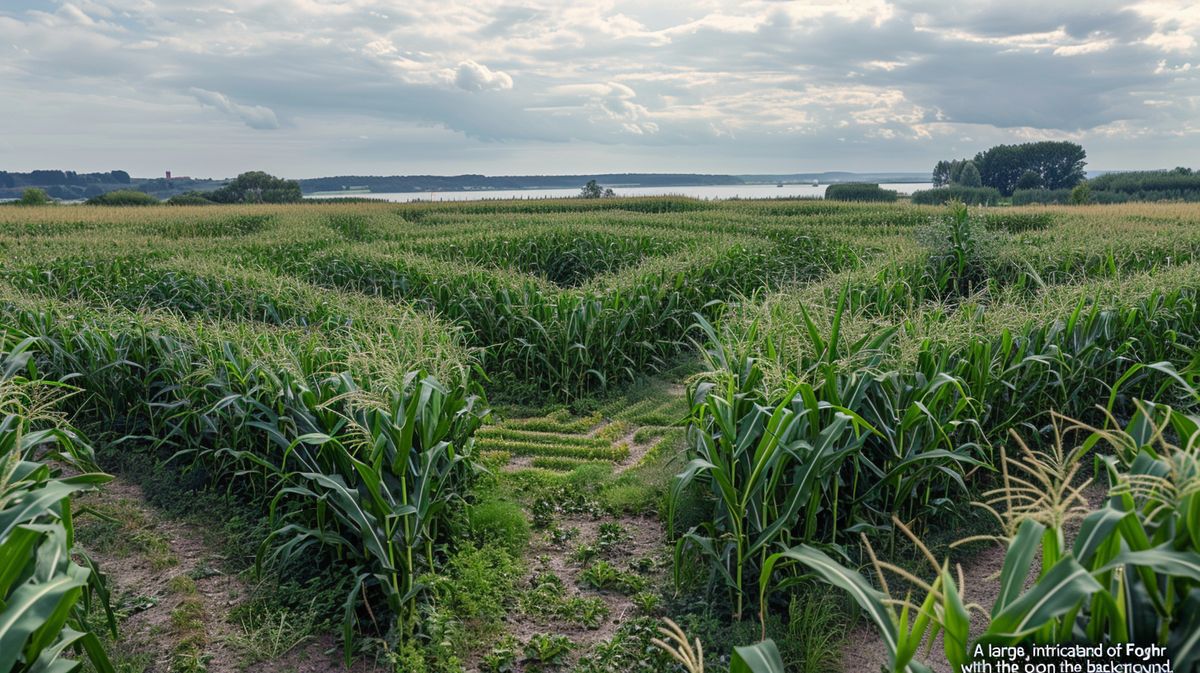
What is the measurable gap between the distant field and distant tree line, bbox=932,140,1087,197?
3453 inches

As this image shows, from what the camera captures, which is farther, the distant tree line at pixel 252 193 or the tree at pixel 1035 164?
the tree at pixel 1035 164

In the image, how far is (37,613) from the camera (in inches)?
87.7

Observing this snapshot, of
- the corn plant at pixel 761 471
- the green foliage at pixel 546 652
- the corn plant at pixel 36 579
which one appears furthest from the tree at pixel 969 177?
the corn plant at pixel 36 579

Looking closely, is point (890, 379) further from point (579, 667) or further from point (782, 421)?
point (579, 667)

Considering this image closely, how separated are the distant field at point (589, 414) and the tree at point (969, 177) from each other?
3344 inches

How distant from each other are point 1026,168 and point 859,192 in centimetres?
3629

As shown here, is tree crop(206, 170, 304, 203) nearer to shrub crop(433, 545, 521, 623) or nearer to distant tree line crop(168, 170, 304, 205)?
distant tree line crop(168, 170, 304, 205)

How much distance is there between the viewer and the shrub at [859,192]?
60.7 metres

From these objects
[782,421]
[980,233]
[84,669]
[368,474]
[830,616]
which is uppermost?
[980,233]

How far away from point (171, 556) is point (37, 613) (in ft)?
9.65

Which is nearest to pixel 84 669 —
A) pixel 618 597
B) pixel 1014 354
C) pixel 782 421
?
pixel 618 597

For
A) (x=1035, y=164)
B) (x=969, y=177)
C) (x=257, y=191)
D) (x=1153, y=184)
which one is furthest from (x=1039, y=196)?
(x=257, y=191)

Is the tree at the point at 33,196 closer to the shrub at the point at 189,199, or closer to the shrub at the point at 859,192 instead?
the shrub at the point at 189,199

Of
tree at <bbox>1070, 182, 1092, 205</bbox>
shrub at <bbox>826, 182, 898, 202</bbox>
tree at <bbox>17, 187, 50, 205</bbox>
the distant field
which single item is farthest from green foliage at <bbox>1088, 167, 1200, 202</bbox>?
tree at <bbox>17, 187, 50, 205</bbox>
